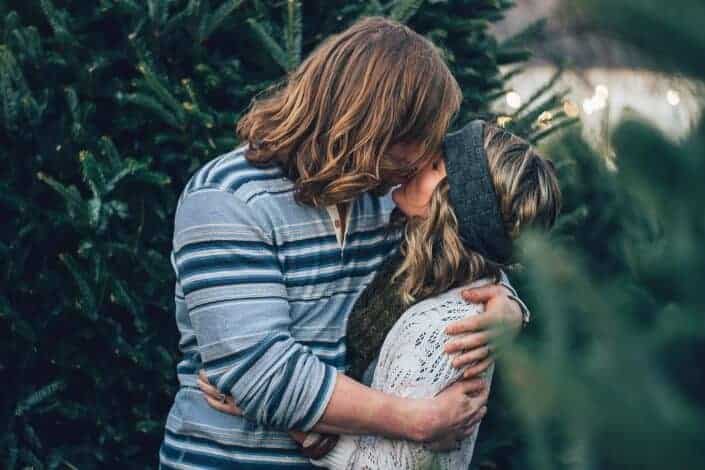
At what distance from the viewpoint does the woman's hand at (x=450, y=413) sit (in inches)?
81.7

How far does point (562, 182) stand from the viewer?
3129 mm

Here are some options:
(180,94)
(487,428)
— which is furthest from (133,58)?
(487,428)

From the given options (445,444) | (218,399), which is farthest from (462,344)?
(218,399)

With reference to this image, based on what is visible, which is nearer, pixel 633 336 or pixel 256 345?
pixel 633 336

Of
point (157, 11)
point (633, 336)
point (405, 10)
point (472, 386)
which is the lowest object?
point (472, 386)

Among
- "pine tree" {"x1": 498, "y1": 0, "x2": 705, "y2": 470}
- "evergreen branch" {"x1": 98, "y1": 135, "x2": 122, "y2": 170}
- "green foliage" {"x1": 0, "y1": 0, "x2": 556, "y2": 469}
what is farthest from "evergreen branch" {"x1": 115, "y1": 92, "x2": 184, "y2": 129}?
"pine tree" {"x1": 498, "y1": 0, "x2": 705, "y2": 470}

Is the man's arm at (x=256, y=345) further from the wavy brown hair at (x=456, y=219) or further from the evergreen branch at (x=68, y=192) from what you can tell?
the evergreen branch at (x=68, y=192)

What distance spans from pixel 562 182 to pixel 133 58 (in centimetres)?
148

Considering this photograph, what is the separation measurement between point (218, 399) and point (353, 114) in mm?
749

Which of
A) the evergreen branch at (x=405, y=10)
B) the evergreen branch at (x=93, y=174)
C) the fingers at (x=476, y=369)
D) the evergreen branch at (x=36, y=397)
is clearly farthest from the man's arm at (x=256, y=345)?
the evergreen branch at (x=405, y=10)

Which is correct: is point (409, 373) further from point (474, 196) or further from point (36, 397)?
point (36, 397)

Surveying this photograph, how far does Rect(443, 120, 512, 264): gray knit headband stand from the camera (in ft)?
7.25

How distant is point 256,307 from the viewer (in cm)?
Answer: 206

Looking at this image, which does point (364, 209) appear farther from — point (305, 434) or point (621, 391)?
point (621, 391)
